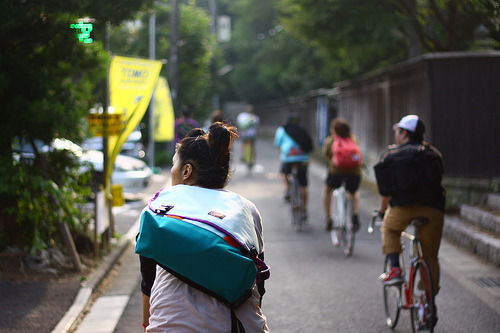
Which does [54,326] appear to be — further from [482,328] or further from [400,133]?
[482,328]

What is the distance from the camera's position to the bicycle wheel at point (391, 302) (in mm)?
5848

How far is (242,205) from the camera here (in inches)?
105

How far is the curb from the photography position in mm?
5838

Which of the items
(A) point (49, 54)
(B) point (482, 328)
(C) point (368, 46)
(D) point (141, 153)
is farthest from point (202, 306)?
(D) point (141, 153)

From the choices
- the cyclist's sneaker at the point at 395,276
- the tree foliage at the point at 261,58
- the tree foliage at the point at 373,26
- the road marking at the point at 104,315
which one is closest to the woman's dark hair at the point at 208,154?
the cyclist's sneaker at the point at 395,276

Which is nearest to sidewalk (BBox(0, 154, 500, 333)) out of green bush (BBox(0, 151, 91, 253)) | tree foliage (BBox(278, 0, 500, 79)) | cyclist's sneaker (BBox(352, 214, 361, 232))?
green bush (BBox(0, 151, 91, 253))

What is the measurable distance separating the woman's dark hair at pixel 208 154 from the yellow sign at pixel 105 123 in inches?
255

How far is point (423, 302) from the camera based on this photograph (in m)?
5.39

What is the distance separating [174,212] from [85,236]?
251 inches

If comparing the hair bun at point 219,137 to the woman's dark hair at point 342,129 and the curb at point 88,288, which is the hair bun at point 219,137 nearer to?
the curb at point 88,288

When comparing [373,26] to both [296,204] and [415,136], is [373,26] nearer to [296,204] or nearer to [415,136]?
[296,204]

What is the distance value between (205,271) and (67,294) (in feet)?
15.1

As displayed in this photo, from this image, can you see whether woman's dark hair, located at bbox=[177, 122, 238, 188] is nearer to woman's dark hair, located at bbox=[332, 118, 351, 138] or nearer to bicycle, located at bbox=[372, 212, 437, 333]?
bicycle, located at bbox=[372, 212, 437, 333]

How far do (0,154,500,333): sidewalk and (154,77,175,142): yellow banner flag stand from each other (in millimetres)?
11281
